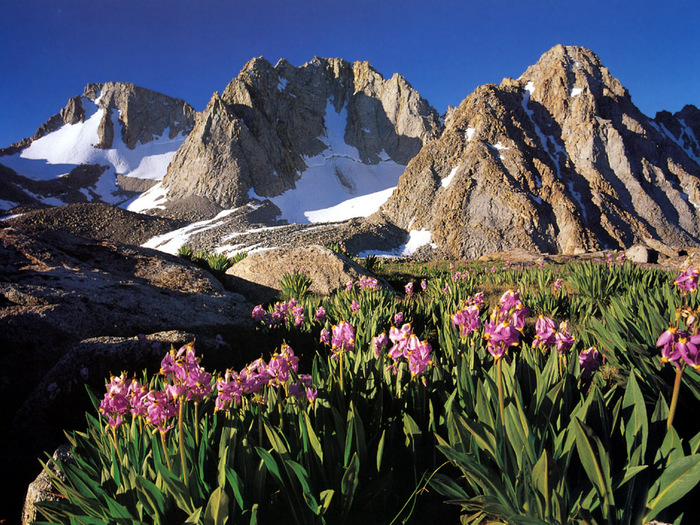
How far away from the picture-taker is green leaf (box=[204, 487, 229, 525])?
1.17m

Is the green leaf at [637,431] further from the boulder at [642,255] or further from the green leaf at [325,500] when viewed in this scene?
the boulder at [642,255]

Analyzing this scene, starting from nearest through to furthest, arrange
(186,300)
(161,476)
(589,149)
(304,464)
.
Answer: (161,476) → (304,464) → (186,300) → (589,149)

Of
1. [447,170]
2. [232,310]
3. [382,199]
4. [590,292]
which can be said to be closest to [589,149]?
[447,170]

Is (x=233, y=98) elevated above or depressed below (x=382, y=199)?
above

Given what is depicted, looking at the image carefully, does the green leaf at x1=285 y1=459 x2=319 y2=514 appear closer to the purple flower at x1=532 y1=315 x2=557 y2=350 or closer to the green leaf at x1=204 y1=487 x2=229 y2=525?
the green leaf at x1=204 y1=487 x2=229 y2=525

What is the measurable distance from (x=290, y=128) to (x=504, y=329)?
9188cm

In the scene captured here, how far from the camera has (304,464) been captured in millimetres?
1501

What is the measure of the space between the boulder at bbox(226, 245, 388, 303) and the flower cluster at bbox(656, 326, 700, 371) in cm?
635

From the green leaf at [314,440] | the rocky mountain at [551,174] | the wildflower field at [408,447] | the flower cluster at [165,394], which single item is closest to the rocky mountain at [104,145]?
the rocky mountain at [551,174]

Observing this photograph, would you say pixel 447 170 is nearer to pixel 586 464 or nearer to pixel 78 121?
pixel 586 464

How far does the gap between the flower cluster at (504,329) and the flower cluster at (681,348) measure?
1.62 feet

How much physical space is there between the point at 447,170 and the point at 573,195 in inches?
746

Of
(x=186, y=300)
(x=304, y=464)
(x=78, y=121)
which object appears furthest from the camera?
(x=78, y=121)

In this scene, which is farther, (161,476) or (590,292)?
(590,292)
